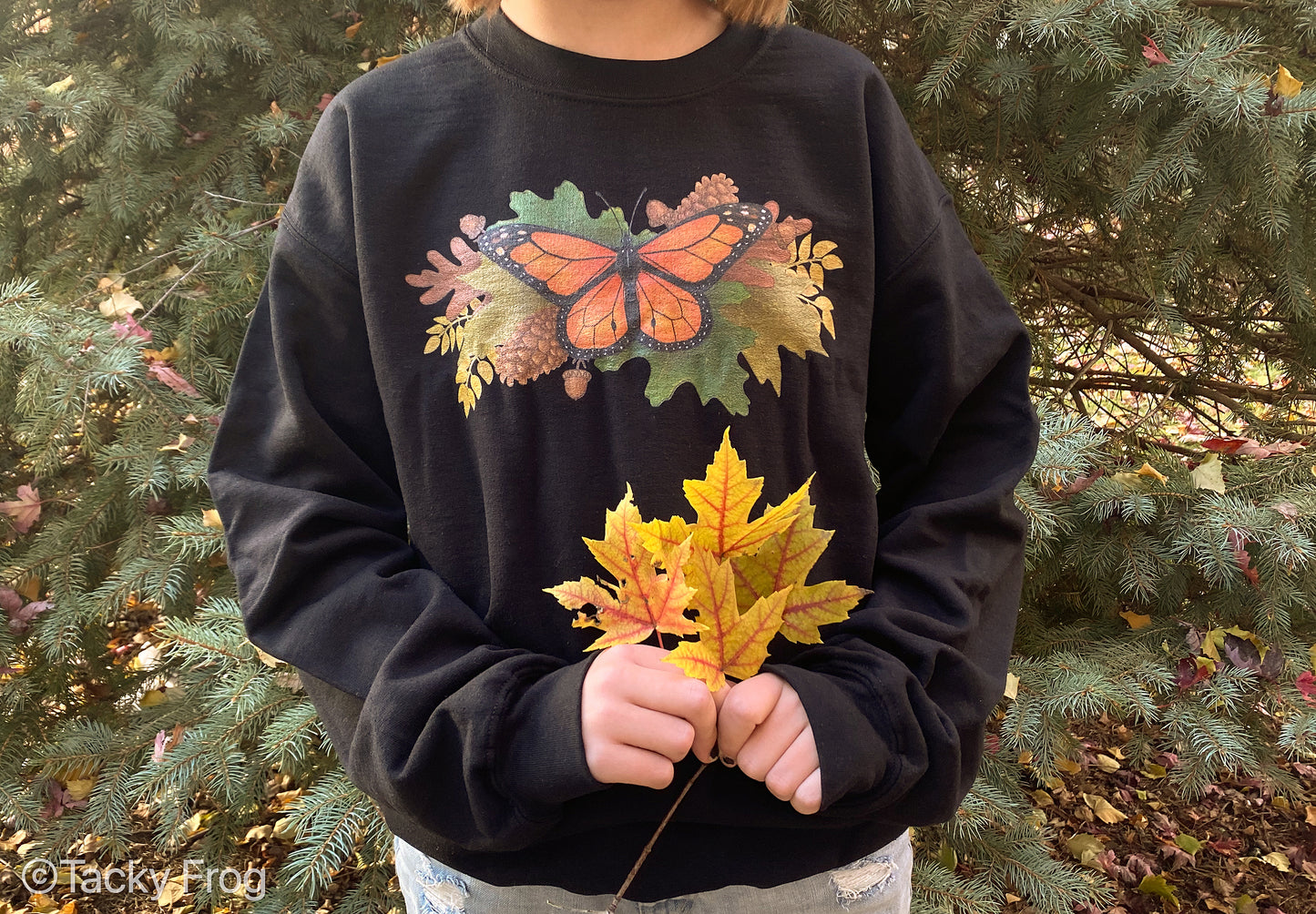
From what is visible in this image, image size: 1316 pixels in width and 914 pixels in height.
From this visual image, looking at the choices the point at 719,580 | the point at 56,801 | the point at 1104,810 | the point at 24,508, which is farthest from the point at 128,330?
the point at 1104,810

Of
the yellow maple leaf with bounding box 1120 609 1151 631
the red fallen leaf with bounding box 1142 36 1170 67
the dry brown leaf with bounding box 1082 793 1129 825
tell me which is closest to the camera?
the red fallen leaf with bounding box 1142 36 1170 67

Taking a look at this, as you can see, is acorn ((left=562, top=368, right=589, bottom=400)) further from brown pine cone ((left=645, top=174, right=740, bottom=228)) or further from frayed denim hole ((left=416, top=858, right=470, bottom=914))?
frayed denim hole ((left=416, top=858, right=470, bottom=914))

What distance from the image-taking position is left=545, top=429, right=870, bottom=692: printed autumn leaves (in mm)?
759

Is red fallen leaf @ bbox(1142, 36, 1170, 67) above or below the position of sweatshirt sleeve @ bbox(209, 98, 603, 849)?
above

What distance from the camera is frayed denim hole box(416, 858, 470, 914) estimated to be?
1.01 metres

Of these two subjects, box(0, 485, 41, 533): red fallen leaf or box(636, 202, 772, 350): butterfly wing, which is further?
box(0, 485, 41, 533): red fallen leaf

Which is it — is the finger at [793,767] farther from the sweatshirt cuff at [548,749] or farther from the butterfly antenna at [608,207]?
the butterfly antenna at [608,207]

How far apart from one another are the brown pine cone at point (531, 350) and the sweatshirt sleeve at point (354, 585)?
0.20m

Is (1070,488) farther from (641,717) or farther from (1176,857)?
(1176,857)

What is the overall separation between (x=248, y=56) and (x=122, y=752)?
139 cm

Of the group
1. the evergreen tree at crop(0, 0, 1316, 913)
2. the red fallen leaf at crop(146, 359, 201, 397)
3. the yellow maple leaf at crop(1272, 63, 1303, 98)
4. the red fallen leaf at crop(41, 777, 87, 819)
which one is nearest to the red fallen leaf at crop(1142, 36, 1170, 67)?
the evergreen tree at crop(0, 0, 1316, 913)

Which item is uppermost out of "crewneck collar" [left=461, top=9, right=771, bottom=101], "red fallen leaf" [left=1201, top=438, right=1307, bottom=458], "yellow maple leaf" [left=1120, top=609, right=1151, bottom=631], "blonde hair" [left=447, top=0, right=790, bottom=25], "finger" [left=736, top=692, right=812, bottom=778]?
"blonde hair" [left=447, top=0, right=790, bottom=25]

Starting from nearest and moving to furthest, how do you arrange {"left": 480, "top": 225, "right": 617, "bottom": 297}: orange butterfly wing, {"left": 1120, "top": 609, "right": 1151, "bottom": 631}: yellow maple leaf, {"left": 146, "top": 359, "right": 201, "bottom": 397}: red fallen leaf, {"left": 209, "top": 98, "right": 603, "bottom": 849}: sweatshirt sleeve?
{"left": 209, "top": 98, "right": 603, "bottom": 849}: sweatshirt sleeve < {"left": 480, "top": 225, "right": 617, "bottom": 297}: orange butterfly wing < {"left": 146, "top": 359, "right": 201, "bottom": 397}: red fallen leaf < {"left": 1120, "top": 609, "right": 1151, "bottom": 631}: yellow maple leaf

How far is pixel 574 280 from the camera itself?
97 centimetres
